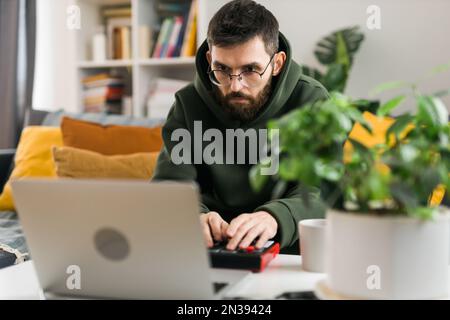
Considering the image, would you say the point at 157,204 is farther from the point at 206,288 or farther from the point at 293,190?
the point at 293,190

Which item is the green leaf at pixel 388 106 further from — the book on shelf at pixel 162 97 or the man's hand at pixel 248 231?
the book on shelf at pixel 162 97

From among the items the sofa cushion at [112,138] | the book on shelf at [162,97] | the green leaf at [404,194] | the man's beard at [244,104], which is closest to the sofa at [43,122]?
the sofa cushion at [112,138]

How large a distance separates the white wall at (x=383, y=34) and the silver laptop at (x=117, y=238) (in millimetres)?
2133

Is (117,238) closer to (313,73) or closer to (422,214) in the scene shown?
(422,214)

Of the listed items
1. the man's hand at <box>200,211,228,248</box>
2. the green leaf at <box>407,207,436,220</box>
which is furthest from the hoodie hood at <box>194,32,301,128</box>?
the green leaf at <box>407,207,436,220</box>

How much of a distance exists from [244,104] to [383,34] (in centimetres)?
146

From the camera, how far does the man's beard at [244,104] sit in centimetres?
156

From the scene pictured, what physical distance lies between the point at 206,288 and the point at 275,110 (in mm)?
926

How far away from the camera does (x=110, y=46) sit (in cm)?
321

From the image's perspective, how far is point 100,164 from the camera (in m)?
2.21

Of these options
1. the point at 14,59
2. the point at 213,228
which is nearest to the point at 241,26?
the point at 213,228

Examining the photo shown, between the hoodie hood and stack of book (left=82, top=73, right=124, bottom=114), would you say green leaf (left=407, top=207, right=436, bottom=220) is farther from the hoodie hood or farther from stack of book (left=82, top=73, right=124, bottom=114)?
stack of book (left=82, top=73, right=124, bottom=114)

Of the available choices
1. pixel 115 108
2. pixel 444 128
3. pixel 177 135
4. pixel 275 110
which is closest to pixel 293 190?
pixel 275 110

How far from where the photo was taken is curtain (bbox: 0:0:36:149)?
10.3 ft
